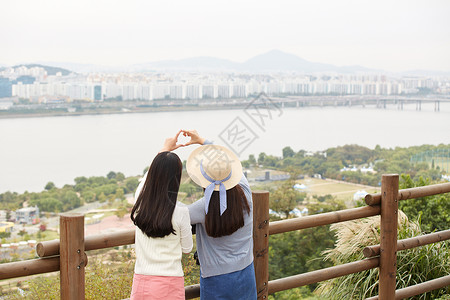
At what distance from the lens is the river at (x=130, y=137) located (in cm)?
3164

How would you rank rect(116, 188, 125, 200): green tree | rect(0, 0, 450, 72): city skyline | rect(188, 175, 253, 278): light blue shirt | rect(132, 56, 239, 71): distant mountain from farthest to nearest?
rect(0, 0, 450, 72): city skyline, rect(132, 56, 239, 71): distant mountain, rect(116, 188, 125, 200): green tree, rect(188, 175, 253, 278): light blue shirt

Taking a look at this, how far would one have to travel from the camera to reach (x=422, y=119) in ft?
109

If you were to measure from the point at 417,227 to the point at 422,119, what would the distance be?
32034 mm

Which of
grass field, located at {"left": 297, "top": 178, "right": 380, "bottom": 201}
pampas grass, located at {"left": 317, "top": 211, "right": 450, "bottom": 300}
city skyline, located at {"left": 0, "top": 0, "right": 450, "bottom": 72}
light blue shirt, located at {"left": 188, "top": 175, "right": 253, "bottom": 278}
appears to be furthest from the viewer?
city skyline, located at {"left": 0, "top": 0, "right": 450, "bottom": 72}

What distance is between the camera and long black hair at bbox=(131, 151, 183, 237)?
59.2 inches

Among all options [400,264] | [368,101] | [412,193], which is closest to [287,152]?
[368,101]

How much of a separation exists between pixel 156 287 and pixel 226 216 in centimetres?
31

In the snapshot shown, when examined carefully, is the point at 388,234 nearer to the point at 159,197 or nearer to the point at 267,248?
the point at 267,248

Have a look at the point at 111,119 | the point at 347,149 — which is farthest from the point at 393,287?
the point at 111,119

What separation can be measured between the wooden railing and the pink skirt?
182 mm

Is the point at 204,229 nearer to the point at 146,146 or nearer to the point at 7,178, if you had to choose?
the point at 7,178

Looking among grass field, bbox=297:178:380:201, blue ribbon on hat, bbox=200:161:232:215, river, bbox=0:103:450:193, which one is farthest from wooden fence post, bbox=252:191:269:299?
river, bbox=0:103:450:193

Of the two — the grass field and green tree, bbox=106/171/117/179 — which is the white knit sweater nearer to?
the grass field

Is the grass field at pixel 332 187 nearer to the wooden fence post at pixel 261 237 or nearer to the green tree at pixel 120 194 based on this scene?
the green tree at pixel 120 194
